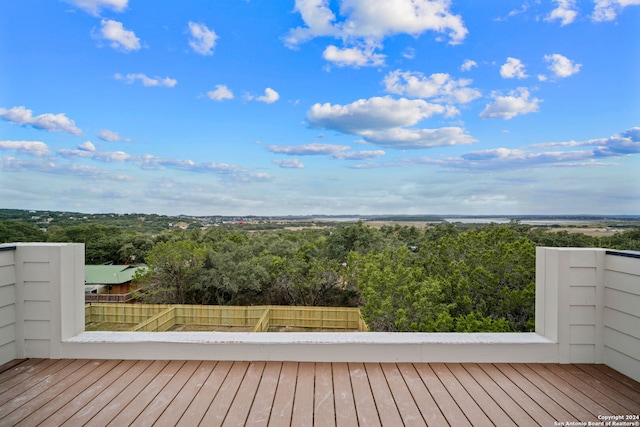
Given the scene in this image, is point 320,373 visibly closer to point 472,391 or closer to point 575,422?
point 472,391

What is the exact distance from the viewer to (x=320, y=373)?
1850 millimetres

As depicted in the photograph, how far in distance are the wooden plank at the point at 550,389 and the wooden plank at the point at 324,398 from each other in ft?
2.68

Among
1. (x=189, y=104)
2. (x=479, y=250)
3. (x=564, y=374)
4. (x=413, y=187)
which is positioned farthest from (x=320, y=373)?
(x=189, y=104)

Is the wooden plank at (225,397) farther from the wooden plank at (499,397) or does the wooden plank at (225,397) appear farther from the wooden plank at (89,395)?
the wooden plank at (499,397)

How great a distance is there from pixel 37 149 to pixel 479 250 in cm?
1357

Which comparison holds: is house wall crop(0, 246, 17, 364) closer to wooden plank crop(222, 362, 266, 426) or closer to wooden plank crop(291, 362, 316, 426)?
wooden plank crop(222, 362, 266, 426)

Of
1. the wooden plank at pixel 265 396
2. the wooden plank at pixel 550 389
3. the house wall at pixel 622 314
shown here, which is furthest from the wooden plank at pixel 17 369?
→ the house wall at pixel 622 314

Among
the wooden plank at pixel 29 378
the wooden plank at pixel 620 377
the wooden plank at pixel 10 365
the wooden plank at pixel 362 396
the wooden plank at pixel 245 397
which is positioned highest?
the wooden plank at pixel 362 396

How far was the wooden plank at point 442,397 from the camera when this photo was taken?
1.45 metres

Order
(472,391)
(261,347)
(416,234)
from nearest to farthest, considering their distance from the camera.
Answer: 1. (472,391)
2. (261,347)
3. (416,234)

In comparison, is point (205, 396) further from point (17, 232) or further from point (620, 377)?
point (17, 232)

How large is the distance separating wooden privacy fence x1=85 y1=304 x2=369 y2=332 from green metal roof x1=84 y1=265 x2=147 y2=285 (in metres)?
1.90

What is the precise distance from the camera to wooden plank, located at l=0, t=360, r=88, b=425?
1.46 meters

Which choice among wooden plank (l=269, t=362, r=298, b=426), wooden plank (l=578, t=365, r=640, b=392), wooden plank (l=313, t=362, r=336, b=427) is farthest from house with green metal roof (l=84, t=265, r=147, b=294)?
wooden plank (l=578, t=365, r=640, b=392)
